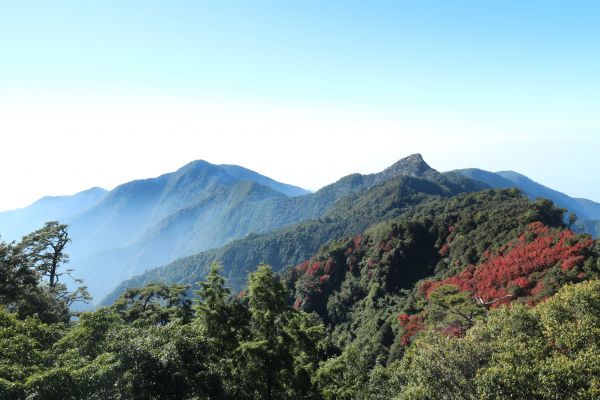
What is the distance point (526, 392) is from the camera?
51.0 feet

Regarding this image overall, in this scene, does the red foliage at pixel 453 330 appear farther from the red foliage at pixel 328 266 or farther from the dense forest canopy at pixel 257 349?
the red foliage at pixel 328 266

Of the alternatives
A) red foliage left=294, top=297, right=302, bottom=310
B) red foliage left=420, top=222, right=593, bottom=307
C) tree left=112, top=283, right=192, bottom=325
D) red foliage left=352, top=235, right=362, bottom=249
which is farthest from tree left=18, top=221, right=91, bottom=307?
red foliage left=352, top=235, right=362, bottom=249

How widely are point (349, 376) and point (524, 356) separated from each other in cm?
1192

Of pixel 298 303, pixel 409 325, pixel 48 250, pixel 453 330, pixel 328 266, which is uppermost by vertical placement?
pixel 48 250

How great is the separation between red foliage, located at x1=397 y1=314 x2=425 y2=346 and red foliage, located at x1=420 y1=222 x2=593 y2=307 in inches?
300

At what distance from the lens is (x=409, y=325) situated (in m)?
A: 53.2

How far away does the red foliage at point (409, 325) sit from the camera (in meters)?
51.1

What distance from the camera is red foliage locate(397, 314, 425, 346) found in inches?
2010

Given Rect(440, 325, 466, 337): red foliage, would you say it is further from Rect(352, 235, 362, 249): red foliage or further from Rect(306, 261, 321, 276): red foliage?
Rect(306, 261, 321, 276): red foliage

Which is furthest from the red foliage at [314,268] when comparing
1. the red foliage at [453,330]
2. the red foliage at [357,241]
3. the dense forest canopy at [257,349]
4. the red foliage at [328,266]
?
the red foliage at [453,330]

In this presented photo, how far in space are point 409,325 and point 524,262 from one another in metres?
17.4

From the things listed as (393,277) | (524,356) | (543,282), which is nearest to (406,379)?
(524,356)

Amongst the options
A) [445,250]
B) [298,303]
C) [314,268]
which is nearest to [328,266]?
[314,268]

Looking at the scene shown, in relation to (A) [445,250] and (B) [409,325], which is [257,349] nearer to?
(B) [409,325]
